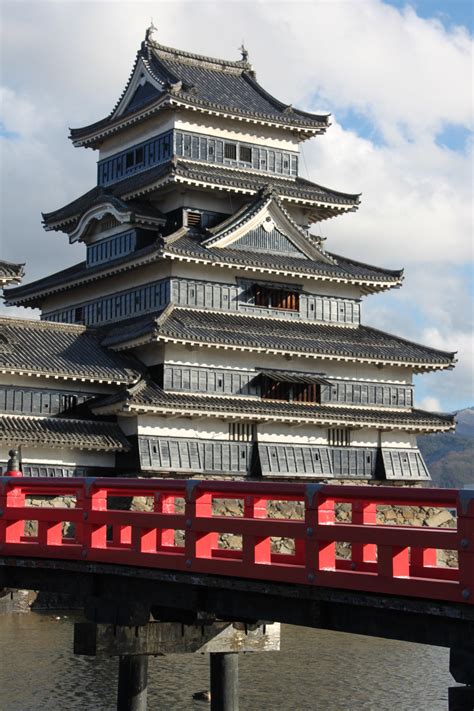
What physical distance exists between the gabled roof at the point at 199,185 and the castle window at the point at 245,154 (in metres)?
0.64

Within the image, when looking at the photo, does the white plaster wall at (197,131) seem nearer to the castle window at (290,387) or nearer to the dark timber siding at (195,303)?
the dark timber siding at (195,303)

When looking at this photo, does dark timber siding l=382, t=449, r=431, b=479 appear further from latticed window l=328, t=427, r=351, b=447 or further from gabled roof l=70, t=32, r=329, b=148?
gabled roof l=70, t=32, r=329, b=148

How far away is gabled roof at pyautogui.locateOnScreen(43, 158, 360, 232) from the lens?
162ft

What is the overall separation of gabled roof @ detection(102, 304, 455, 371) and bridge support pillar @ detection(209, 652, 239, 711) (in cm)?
2466

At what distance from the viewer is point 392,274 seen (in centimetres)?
5397

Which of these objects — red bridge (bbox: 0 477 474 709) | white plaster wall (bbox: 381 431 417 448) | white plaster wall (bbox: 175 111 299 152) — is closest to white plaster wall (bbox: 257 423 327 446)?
white plaster wall (bbox: 381 431 417 448)

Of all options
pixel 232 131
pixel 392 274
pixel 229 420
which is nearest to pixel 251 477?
pixel 229 420

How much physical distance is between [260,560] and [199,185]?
3582 cm

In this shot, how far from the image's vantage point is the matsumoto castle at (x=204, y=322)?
147ft

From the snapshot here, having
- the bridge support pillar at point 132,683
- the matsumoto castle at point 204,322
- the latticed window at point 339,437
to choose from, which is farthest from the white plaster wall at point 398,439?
the bridge support pillar at point 132,683

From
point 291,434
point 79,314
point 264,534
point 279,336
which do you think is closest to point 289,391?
point 291,434

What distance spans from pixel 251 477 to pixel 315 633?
7.69 metres

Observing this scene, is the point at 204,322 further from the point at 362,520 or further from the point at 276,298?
the point at 362,520

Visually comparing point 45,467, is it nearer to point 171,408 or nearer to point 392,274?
point 171,408
